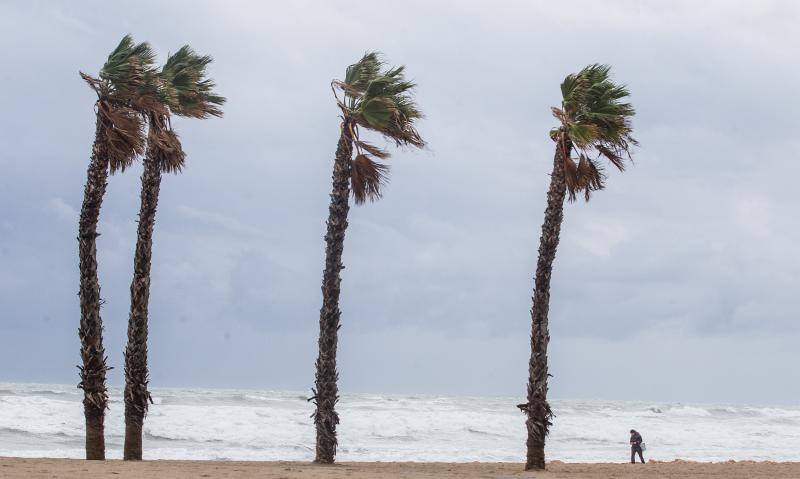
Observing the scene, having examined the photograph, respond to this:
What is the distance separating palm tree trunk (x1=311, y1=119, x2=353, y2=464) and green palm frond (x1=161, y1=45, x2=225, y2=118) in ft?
13.8

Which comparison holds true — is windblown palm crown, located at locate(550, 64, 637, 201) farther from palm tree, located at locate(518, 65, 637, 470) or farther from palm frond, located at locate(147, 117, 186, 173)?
palm frond, located at locate(147, 117, 186, 173)

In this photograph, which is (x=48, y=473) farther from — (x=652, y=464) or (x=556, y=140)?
(x=652, y=464)

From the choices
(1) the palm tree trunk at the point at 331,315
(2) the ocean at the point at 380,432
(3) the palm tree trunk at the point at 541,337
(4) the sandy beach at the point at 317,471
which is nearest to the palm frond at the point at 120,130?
(1) the palm tree trunk at the point at 331,315

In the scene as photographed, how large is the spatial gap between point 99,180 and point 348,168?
581 cm

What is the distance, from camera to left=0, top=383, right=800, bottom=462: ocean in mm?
39281

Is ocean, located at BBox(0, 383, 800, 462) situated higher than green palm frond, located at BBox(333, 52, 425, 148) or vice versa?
green palm frond, located at BBox(333, 52, 425, 148)

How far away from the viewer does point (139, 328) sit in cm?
2223

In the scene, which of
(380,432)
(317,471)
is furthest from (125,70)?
(380,432)

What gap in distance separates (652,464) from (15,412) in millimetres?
35763

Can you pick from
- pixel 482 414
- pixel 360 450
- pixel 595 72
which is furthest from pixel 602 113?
pixel 482 414

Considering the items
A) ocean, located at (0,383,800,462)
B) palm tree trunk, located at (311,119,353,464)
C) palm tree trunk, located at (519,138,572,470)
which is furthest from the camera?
ocean, located at (0,383,800,462)

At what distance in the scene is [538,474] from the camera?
20.1 m

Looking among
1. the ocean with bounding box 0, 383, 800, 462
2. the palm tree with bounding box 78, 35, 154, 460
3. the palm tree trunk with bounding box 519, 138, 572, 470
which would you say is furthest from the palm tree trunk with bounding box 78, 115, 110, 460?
the ocean with bounding box 0, 383, 800, 462

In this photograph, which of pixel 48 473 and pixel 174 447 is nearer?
pixel 48 473
